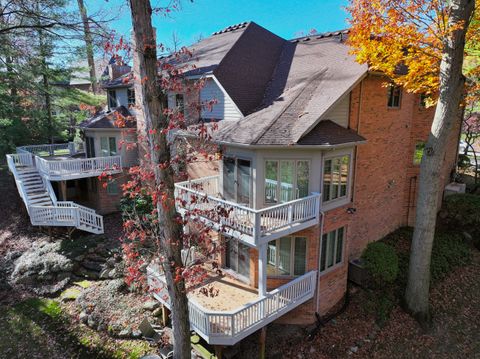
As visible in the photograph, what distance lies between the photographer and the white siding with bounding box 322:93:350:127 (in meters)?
12.0

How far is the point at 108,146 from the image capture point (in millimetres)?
20141

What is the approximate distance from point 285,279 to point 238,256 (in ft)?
6.96

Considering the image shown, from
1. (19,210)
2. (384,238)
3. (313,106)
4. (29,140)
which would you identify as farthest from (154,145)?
(29,140)

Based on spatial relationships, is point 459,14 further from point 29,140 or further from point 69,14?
point 29,140

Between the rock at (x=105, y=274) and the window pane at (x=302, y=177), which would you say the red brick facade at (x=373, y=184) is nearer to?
the window pane at (x=302, y=177)

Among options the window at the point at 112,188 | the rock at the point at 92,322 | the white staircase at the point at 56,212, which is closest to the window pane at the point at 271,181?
the rock at the point at 92,322

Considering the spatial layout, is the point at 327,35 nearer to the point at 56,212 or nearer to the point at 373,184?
the point at 373,184

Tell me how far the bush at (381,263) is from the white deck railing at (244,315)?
11.7 ft

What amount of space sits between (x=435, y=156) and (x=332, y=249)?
521cm

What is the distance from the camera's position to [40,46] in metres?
17.4

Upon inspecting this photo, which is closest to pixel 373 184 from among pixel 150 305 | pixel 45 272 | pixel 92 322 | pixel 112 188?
pixel 150 305

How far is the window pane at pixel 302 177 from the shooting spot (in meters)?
11.0

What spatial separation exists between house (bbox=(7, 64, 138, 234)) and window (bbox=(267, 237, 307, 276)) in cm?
901

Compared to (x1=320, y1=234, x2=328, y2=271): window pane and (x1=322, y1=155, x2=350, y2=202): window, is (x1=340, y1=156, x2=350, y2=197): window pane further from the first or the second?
(x1=320, y1=234, x2=328, y2=271): window pane
